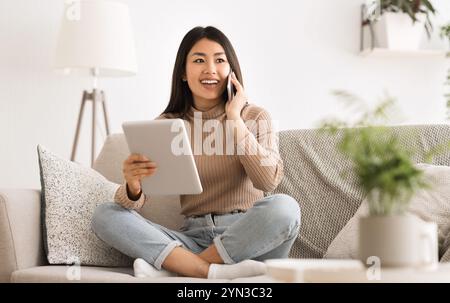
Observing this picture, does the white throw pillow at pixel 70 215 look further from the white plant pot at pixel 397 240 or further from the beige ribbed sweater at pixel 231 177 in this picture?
the white plant pot at pixel 397 240

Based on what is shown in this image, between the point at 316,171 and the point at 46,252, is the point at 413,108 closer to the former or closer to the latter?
the point at 316,171

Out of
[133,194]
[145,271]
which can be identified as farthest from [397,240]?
[133,194]

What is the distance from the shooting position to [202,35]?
2197mm

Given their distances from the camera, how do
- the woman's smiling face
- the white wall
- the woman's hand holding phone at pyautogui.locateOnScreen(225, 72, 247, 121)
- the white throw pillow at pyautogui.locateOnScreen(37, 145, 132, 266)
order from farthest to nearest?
the white wall < the woman's smiling face < the woman's hand holding phone at pyautogui.locateOnScreen(225, 72, 247, 121) < the white throw pillow at pyautogui.locateOnScreen(37, 145, 132, 266)

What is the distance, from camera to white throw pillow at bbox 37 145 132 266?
→ 188 cm

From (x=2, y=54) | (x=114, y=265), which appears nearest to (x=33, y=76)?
(x=2, y=54)

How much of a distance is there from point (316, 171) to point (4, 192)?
97 centimetres

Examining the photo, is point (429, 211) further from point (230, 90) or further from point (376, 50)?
point (376, 50)

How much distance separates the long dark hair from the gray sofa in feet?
0.80

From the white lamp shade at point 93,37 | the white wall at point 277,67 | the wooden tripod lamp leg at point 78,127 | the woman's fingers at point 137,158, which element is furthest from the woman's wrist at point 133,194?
the white wall at point 277,67

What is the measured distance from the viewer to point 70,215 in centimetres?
192

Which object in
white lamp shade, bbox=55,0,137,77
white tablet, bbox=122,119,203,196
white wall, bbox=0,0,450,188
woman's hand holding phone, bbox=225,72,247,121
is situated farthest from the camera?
white wall, bbox=0,0,450,188

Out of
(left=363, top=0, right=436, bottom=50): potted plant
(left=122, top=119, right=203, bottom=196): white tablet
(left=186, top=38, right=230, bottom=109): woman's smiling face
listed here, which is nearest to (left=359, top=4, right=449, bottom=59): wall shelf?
(left=363, top=0, right=436, bottom=50): potted plant

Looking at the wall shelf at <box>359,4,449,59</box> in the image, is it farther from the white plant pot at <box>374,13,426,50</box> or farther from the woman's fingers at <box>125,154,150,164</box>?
the woman's fingers at <box>125,154,150,164</box>
